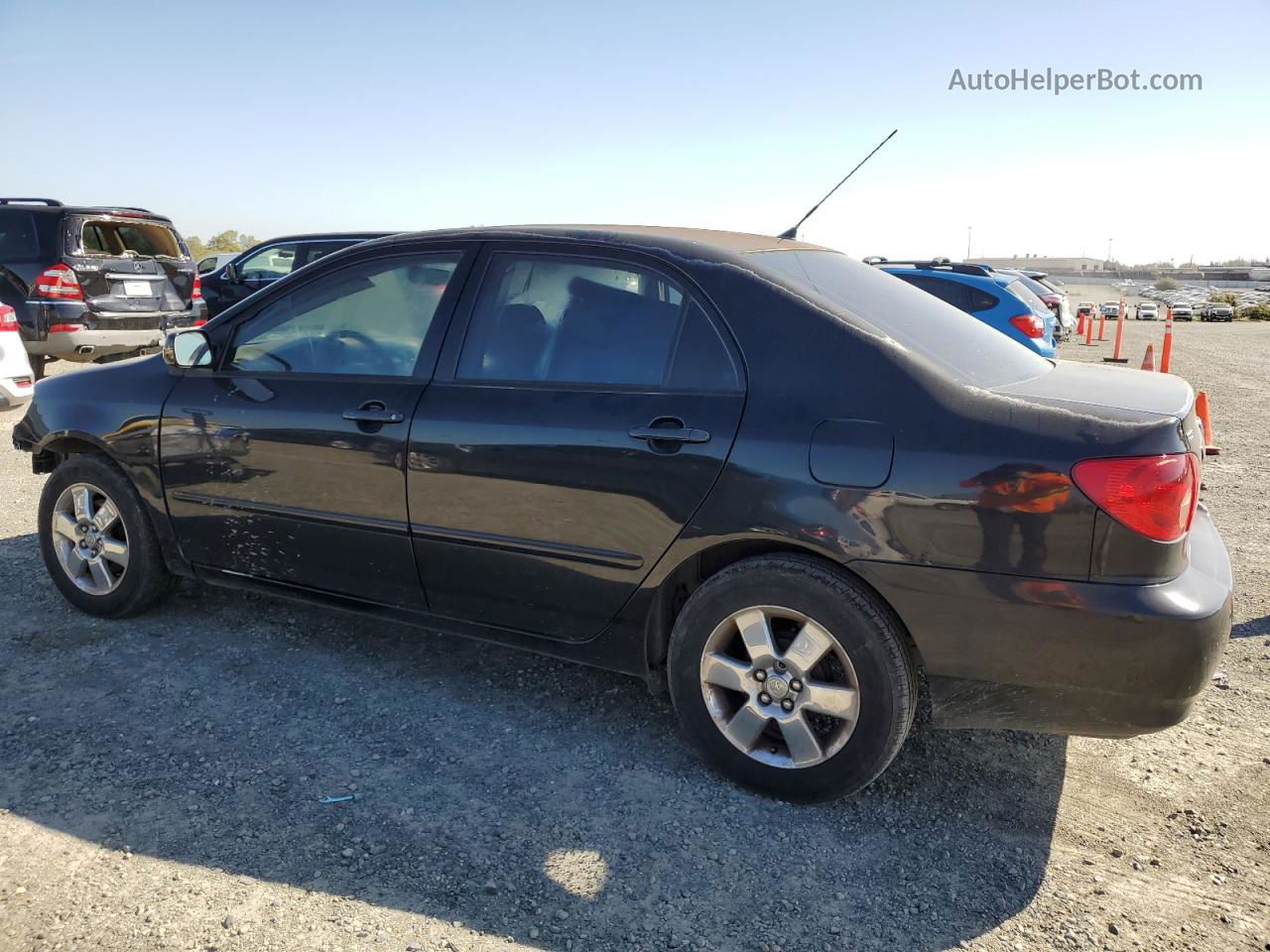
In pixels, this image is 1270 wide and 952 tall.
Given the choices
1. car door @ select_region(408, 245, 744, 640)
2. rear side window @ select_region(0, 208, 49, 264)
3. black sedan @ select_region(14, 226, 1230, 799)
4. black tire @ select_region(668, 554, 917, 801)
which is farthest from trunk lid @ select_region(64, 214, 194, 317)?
black tire @ select_region(668, 554, 917, 801)

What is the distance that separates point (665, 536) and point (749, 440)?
404 mm

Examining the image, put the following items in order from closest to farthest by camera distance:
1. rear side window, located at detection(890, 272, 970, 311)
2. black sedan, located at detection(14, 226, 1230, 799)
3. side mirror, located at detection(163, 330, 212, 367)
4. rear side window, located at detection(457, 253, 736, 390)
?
black sedan, located at detection(14, 226, 1230, 799), rear side window, located at detection(457, 253, 736, 390), side mirror, located at detection(163, 330, 212, 367), rear side window, located at detection(890, 272, 970, 311)

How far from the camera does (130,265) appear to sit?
1077 centimetres

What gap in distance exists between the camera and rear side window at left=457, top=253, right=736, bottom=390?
124 inches

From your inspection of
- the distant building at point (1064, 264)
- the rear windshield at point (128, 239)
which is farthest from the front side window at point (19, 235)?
the distant building at point (1064, 264)

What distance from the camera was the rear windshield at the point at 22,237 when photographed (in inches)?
394

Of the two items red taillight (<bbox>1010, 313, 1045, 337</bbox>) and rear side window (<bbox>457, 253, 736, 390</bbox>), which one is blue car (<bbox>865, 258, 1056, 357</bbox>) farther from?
rear side window (<bbox>457, 253, 736, 390</bbox>)

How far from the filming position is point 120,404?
13.8 ft

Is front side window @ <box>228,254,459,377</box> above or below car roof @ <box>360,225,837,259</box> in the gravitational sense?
below

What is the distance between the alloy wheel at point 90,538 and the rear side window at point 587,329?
192cm

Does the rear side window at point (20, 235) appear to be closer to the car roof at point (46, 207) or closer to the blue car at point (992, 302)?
the car roof at point (46, 207)

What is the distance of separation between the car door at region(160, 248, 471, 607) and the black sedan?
0.01 metres

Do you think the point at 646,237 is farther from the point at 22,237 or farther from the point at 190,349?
Result: the point at 22,237

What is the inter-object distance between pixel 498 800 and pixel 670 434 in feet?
4.04
